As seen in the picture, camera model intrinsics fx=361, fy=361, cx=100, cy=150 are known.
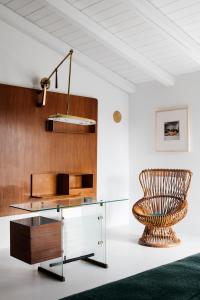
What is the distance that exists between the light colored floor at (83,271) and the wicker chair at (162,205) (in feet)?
0.63

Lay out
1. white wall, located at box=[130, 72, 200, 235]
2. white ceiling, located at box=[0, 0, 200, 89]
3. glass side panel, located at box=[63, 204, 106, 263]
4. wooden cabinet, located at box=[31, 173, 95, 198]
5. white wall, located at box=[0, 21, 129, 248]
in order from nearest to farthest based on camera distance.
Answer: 1. glass side panel, located at box=[63, 204, 106, 263]
2. white ceiling, located at box=[0, 0, 200, 89]
3. white wall, located at box=[0, 21, 129, 248]
4. wooden cabinet, located at box=[31, 173, 95, 198]
5. white wall, located at box=[130, 72, 200, 235]

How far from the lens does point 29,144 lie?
15.3 feet

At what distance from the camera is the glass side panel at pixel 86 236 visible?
3645 mm

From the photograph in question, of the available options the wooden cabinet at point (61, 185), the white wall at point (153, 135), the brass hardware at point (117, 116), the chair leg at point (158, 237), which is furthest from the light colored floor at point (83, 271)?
the brass hardware at point (117, 116)

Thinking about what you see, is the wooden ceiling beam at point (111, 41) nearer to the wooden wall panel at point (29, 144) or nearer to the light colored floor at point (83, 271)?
the wooden wall panel at point (29, 144)

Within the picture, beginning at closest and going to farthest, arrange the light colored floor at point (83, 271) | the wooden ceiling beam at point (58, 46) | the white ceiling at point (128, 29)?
the light colored floor at point (83, 271) < the white ceiling at point (128, 29) < the wooden ceiling beam at point (58, 46)

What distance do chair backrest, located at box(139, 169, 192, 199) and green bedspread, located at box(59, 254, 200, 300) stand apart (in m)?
3.05

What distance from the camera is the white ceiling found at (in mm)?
3844

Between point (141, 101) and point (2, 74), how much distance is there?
7.79 ft

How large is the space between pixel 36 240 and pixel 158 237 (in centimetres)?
183

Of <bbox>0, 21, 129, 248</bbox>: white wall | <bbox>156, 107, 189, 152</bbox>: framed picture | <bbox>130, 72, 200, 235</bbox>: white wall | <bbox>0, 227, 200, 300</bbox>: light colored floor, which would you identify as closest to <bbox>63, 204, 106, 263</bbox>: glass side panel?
<bbox>0, 227, 200, 300</bbox>: light colored floor

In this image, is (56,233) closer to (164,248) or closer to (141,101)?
(164,248)

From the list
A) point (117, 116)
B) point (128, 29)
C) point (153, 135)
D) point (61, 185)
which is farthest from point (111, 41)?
point (61, 185)

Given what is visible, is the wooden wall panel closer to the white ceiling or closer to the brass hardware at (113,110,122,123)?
the brass hardware at (113,110,122,123)
